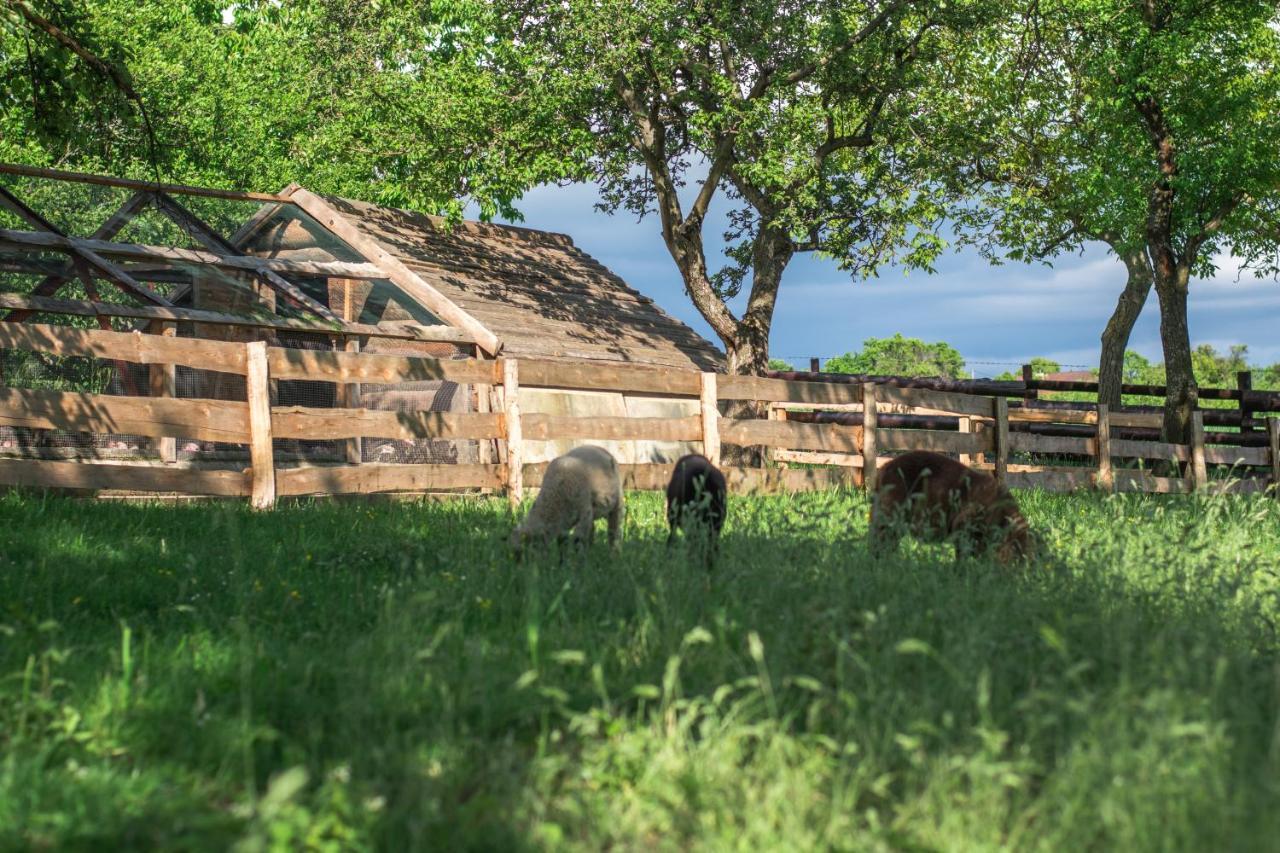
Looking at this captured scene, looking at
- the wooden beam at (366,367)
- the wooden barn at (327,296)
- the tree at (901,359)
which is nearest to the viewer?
the wooden beam at (366,367)

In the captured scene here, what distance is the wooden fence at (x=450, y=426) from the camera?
9.90m

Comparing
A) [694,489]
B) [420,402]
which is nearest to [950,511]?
[694,489]

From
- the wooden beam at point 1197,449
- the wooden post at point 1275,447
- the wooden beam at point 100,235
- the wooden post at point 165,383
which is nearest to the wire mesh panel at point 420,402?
the wooden post at point 165,383

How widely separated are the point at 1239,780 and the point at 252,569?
5499 millimetres

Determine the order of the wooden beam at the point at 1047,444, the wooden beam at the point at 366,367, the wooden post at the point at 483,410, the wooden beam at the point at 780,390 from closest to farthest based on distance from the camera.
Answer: the wooden beam at the point at 366,367, the wooden post at the point at 483,410, the wooden beam at the point at 780,390, the wooden beam at the point at 1047,444

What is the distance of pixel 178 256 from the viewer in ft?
51.1

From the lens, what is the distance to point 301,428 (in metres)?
10.7

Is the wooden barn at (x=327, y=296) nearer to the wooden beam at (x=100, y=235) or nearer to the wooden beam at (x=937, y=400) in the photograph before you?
the wooden beam at (x=100, y=235)

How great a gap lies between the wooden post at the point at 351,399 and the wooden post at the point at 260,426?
4.54 m

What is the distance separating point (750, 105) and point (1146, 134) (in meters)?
7.61

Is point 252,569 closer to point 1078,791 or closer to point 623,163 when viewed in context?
point 1078,791

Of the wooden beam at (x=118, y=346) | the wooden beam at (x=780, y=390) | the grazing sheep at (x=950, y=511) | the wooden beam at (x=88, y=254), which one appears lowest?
the grazing sheep at (x=950, y=511)

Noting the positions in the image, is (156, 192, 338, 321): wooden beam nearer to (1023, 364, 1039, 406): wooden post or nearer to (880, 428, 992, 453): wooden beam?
(880, 428, 992, 453): wooden beam

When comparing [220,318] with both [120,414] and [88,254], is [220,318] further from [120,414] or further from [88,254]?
[120,414]
